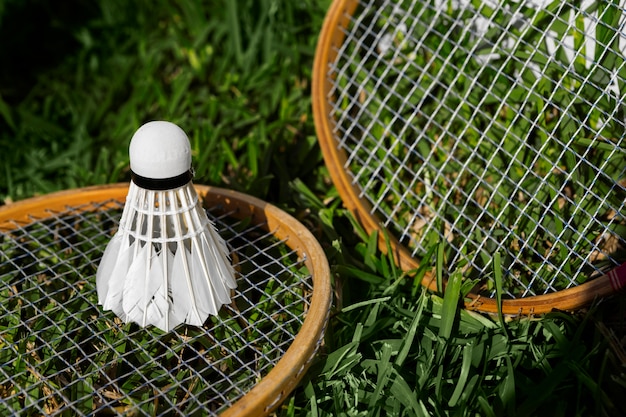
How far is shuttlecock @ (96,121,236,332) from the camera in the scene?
161 centimetres

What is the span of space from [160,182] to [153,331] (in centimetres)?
45

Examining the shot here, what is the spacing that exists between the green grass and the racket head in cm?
13

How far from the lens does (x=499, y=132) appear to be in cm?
217

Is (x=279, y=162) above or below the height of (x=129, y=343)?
above

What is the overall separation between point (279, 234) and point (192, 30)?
1278mm

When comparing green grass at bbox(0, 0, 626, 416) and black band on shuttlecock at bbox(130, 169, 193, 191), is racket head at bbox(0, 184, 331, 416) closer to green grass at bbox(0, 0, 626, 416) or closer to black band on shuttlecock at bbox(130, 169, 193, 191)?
green grass at bbox(0, 0, 626, 416)

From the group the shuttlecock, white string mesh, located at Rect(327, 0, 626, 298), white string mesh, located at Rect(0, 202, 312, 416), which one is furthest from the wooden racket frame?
the shuttlecock

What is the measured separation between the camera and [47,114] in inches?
110

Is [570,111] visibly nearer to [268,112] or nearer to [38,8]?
[268,112]

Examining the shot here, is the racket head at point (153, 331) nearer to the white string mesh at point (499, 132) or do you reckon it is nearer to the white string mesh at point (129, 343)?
the white string mesh at point (129, 343)

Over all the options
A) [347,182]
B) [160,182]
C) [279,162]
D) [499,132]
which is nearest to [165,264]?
[160,182]

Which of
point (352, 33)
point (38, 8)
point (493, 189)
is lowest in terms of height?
point (38, 8)

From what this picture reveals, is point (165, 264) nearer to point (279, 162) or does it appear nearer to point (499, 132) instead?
point (279, 162)

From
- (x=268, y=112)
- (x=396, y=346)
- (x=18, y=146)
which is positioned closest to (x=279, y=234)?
(x=396, y=346)
